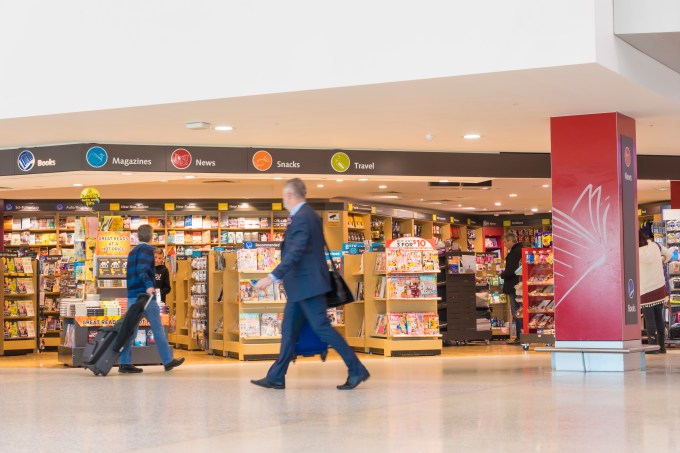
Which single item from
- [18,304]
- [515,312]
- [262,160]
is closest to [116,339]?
[262,160]

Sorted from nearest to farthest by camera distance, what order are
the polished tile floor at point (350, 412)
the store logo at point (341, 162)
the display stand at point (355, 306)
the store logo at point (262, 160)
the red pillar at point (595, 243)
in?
1. the polished tile floor at point (350, 412)
2. the red pillar at point (595, 243)
3. the store logo at point (262, 160)
4. the store logo at point (341, 162)
5. the display stand at point (355, 306)

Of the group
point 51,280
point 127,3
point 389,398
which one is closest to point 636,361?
point 389,398

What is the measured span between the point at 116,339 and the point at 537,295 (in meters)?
6.69

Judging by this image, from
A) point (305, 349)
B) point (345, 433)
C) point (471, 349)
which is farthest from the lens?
point (471, 349)

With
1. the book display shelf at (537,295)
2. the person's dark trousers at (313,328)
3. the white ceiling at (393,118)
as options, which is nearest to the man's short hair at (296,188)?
the person's dark trousers at (313,328)

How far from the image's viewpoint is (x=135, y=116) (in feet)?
Result: 31.0

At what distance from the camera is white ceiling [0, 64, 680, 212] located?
26.9ft

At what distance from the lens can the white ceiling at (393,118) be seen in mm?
8188

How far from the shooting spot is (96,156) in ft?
36.2

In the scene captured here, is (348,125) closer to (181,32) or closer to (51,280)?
(181,32)

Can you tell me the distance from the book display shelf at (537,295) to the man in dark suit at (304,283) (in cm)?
680

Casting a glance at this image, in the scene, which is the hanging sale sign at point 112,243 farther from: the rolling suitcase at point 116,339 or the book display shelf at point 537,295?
the book display shelf at point 537,295

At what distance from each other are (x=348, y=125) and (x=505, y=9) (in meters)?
2.91

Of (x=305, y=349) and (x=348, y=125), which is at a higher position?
(x=348, y=125)
